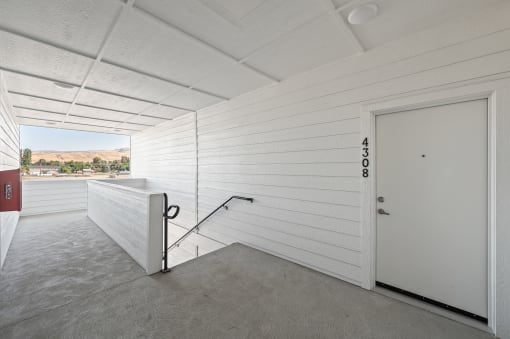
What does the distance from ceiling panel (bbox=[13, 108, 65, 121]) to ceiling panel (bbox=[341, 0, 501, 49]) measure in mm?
6545

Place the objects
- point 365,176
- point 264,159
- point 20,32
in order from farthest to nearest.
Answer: point 264,159, point 365,176, point 20,32

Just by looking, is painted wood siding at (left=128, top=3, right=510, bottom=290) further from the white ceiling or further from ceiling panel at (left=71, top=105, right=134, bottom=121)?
ceiling panel at (left=71, top=105, right=134, bottom=121)

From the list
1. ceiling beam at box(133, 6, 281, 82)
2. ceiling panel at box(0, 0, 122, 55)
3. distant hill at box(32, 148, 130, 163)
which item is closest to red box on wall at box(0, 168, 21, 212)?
ceiling panel at box(0, 0, 122, 55)

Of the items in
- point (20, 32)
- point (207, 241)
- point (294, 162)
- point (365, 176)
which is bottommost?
point (207, 241)

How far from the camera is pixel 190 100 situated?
14.0 feet

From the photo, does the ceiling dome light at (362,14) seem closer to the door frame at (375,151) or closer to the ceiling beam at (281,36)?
the ceiling beam at (281,36)

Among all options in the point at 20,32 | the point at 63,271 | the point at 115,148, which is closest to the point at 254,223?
the point at 63,271

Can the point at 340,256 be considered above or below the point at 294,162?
below

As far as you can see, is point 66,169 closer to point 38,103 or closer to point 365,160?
point 38,103

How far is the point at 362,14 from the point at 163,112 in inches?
182

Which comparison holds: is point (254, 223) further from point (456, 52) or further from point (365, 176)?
point (456, 52)

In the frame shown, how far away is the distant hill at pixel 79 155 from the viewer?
24.9 ft

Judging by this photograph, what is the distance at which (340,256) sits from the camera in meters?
2.69

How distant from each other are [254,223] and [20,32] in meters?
3.71
